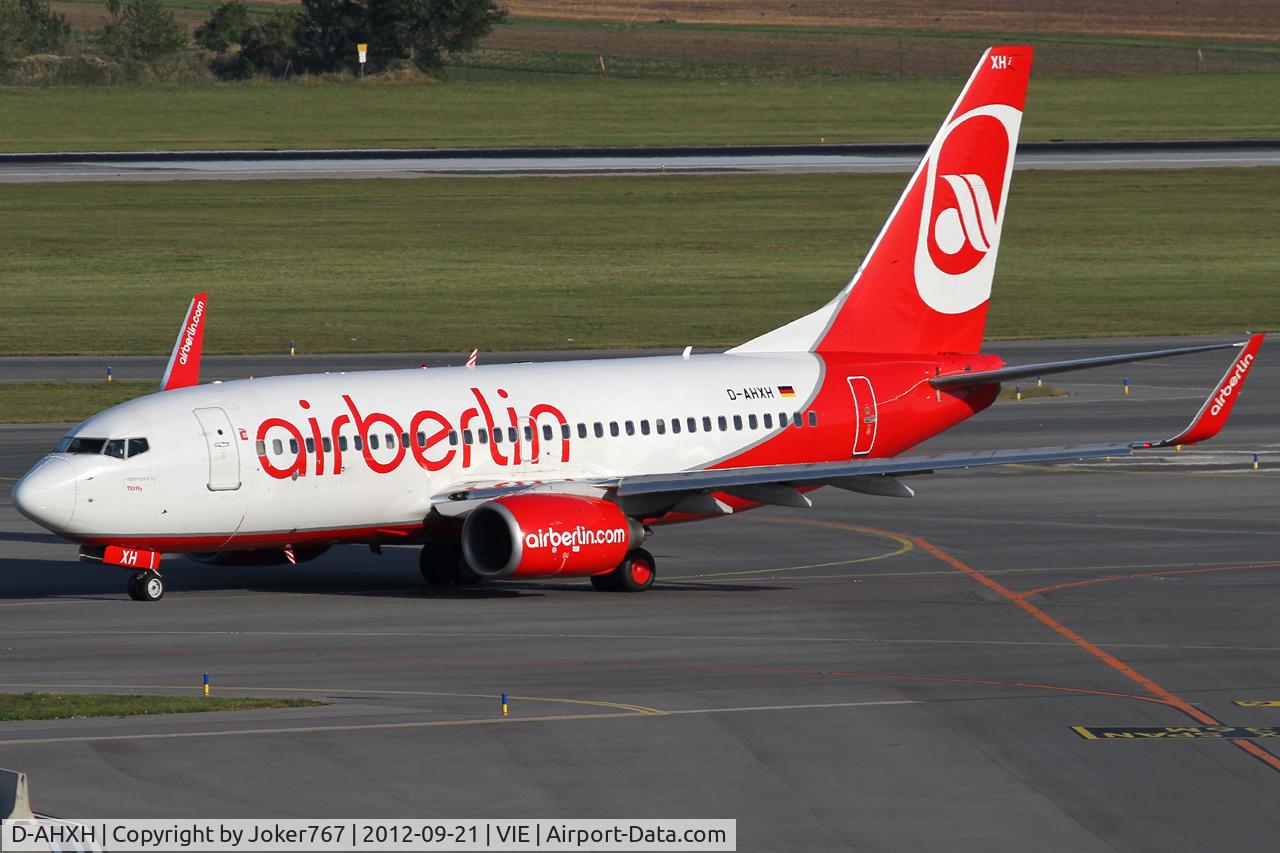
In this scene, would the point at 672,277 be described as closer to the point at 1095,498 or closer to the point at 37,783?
the point at 1095,498

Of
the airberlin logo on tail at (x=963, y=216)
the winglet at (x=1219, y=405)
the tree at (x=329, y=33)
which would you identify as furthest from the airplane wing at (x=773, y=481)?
A: the tree at (x=329, y=33)

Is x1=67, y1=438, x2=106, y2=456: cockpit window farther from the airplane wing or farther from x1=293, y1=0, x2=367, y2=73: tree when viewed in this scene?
x1=293, y1=0, x2=367, y2=73: tree

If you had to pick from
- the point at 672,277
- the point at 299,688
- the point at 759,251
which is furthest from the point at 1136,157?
the point at 299,688

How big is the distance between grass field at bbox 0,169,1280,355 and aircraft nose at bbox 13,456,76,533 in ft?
124

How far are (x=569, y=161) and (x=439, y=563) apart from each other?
86512 mm

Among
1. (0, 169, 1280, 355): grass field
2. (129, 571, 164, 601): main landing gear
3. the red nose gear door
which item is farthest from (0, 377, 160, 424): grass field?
the red nose gear door

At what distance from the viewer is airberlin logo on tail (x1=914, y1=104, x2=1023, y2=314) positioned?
46.4 m

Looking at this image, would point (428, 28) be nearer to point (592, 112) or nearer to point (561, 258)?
point (592, 112)

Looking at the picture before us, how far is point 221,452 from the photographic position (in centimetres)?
3847

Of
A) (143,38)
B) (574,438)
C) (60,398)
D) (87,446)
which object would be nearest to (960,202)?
(574,438)

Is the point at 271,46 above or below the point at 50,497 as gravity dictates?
above

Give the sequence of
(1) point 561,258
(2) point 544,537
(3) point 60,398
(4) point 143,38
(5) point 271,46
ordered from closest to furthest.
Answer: (2) point 544,537 < (3) point 60,398 < (1) point 561,258 < (5) point 271,46 < (4) point 143,38

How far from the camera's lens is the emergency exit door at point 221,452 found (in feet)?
126

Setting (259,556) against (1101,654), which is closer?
(1101,654)
